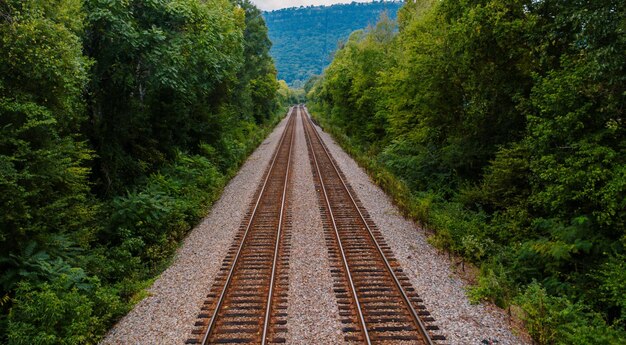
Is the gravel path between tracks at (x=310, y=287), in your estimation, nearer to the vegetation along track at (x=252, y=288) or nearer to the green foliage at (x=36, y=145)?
the vegetation along track at (x=252, y=288)

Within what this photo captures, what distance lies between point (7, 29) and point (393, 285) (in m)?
9.72

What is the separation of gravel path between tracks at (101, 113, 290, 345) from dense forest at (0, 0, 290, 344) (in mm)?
353

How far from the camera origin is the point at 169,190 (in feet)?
46.6

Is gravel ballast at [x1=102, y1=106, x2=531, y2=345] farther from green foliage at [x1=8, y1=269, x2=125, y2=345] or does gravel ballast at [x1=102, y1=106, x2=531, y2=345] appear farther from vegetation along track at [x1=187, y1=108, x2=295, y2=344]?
green foliage at [x1=8, y1=269, x2=125, y2=345]

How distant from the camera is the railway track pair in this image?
701 centimetres

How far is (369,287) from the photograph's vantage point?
28.5 feet

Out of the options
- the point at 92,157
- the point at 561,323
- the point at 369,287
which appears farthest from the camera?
the point at 92,157

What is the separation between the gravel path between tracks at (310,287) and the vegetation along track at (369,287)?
0.22 m

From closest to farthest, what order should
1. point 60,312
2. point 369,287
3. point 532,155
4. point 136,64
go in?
point 60,312 → point 369,287 → point 532,155 → point 136,64

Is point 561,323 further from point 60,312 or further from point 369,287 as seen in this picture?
point 60,312

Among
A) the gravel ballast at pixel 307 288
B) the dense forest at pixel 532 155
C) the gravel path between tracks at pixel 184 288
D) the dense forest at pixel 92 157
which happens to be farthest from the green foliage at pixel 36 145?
the dense forest at pixel 532 155

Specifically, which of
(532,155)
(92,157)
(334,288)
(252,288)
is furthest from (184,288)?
(532,155)

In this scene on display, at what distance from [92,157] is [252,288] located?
570 centimetres

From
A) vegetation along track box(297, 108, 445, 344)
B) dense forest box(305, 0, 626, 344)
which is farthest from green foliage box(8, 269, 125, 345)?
dense forest box(305, 0, 626, 344)
